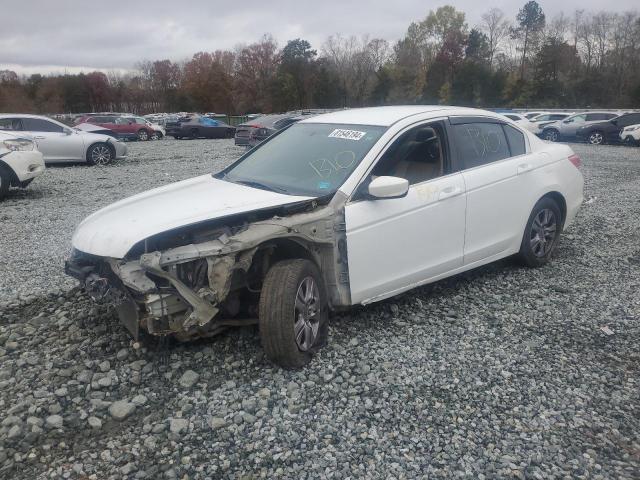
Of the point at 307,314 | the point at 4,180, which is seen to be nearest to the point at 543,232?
the point at 307,314

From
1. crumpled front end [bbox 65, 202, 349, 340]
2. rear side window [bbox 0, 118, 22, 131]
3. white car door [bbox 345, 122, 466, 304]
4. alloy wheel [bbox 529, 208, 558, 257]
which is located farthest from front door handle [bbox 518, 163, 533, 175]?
rear side window [bbox 0, 118, 22, 131]

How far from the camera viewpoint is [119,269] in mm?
3344

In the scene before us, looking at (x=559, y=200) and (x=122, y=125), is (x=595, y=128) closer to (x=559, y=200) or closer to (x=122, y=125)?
(x=559, y=200)

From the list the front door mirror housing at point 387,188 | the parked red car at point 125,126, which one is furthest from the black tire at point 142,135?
the front door mirror housing at point 387,188

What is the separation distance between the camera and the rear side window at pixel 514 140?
5270mm

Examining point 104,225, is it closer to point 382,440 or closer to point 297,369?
point 297,369

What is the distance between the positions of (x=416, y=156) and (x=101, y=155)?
13478mm

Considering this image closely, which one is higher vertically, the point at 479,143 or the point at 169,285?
the point at 479,143

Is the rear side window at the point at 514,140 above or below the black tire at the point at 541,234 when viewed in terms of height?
above

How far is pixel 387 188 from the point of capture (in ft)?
12.5

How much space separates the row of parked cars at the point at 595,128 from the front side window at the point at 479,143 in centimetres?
1824

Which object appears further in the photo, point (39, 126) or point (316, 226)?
point (39, 126)

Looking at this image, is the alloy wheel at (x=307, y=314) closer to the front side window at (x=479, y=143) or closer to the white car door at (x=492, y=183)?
the white car door at (x=492, y=183)

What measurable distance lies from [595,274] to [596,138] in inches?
844
